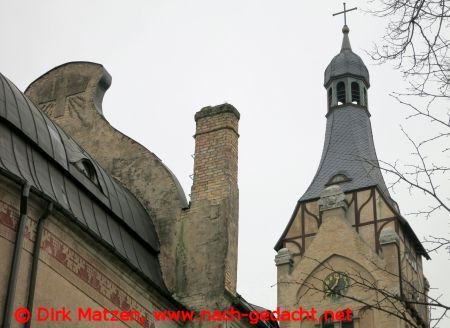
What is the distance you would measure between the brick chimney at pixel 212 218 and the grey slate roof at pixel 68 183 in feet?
1.87

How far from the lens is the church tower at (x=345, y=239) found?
123ft

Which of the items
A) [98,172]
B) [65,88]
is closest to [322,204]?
[65,88]

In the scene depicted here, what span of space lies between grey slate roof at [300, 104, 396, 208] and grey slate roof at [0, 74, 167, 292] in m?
27.7

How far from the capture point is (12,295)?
10.7 metres

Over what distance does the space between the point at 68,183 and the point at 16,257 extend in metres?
2.31

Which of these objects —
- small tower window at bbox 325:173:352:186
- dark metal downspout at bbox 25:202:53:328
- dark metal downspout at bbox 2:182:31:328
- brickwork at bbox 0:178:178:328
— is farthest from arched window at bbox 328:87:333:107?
dark metal downspout at bbox 2:182:31:328

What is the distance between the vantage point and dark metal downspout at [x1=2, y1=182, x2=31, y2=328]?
10.6m

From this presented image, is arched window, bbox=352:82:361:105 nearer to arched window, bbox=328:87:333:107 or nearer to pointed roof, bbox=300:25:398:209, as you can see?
pointed roof, bbox=300:25:398:209

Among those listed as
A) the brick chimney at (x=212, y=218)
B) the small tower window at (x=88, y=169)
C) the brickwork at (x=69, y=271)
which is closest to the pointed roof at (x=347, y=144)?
the brick chimney at (x=212, y=218)

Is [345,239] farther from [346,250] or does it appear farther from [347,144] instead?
[347,144]

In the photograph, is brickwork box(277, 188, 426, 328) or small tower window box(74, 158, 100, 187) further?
brickwork box(277, 188, 426, 328)

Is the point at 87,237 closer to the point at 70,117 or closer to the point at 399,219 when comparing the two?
the point at 70,117

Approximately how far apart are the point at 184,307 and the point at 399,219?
2732 centimetres

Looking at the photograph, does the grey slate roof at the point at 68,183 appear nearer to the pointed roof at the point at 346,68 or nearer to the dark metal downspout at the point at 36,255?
the dark metal downspout at the point at 36,255
